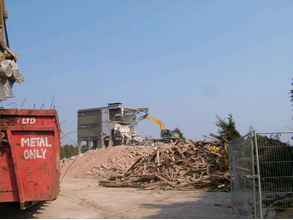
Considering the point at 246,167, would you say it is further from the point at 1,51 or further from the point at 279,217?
the point at 1,51

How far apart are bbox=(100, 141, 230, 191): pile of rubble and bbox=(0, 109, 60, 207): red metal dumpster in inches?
438

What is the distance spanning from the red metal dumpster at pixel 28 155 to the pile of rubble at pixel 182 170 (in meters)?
11.1

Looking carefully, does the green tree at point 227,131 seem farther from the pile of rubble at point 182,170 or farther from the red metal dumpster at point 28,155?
the red metal dumpster at point 28,155

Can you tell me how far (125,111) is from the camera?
136 feet

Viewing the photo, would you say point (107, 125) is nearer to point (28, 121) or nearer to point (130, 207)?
point (130, 207)

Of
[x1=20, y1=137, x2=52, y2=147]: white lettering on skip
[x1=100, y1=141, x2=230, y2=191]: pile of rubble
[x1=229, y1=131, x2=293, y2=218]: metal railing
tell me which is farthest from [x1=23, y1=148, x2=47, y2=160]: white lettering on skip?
[x1=100, y1=141, x2=230, y2=191]: pile of rubble

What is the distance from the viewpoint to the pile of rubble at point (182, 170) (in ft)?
68.4

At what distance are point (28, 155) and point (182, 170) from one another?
13.5 meters

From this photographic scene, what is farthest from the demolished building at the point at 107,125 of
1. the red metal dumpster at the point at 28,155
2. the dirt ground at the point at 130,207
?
the red metal dumpster at the point at 28,155

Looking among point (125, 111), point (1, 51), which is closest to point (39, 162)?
point (1, 51)

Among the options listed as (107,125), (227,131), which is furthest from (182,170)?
(107,125)

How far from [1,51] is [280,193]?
757cm

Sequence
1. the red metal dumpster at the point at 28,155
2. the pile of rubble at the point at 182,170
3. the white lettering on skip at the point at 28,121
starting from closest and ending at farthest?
the red metal dumpster at the point at 28,155, the white lettering on skip at the point at 28,121, the pile of rubble at the point at 182,170

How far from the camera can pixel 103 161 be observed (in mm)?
32062
